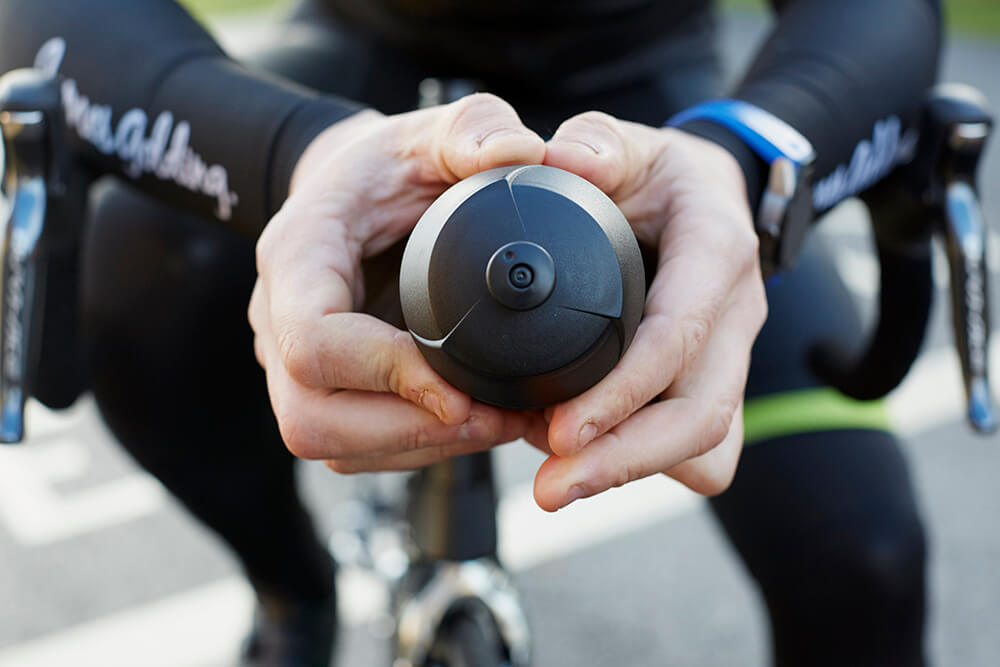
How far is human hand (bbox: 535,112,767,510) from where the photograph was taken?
439mm

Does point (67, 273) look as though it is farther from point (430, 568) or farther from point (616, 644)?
point (616, 644)

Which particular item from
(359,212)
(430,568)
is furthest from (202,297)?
(359,212)

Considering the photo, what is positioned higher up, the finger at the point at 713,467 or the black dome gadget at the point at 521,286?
the black dome gadget at the point at 521,286

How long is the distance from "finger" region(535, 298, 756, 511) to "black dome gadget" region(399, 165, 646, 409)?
0.04m

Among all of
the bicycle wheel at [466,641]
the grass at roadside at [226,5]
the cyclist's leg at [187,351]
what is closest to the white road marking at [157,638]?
the cyclist's leg at [187,351]

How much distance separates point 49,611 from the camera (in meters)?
1.50

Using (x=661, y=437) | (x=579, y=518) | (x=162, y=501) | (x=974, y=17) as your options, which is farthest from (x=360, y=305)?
(x=974, y=17)

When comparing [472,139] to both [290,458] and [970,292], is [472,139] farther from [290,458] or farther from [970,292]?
[290,458]

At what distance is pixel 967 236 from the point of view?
667 millimetres

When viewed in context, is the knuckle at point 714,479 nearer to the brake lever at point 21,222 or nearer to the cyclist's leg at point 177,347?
the brake lever at point 21,222

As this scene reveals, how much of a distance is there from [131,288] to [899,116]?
2.23 ft

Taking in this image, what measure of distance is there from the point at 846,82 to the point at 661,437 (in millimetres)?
395

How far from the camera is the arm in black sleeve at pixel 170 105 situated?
0.63 metres

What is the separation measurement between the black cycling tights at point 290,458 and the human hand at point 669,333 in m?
0.30
